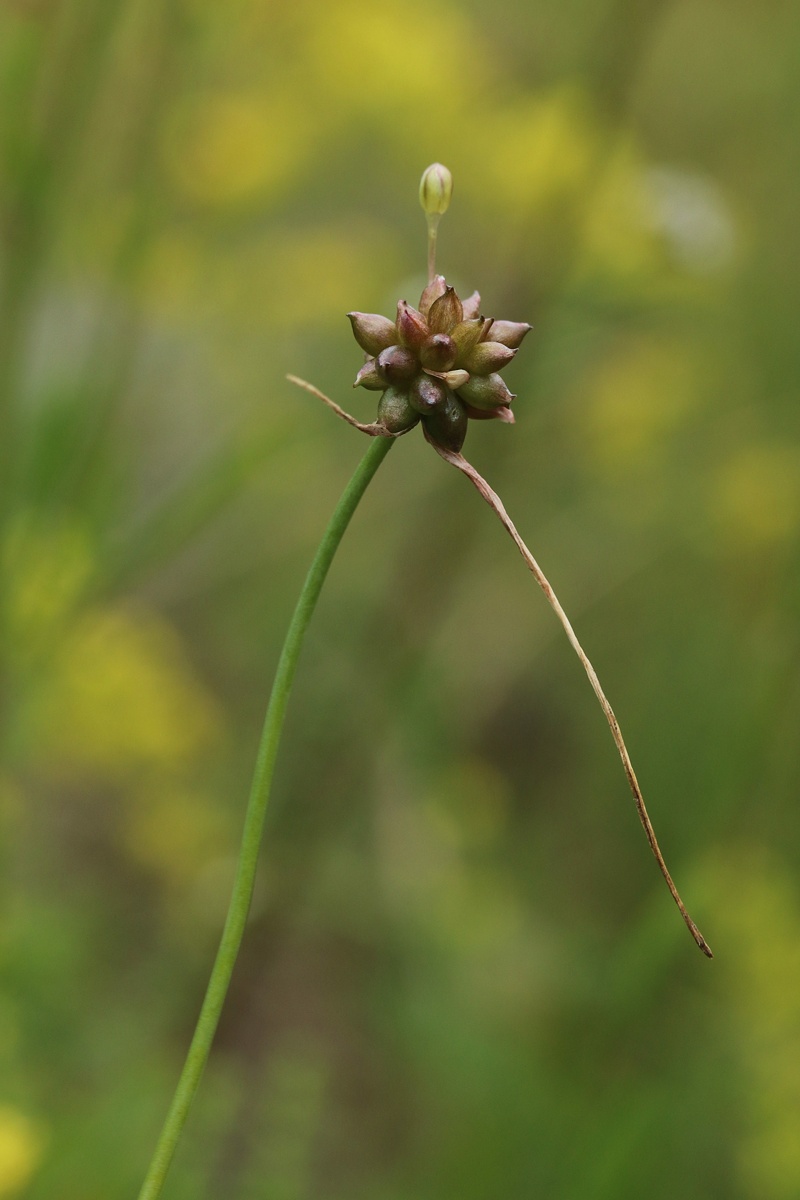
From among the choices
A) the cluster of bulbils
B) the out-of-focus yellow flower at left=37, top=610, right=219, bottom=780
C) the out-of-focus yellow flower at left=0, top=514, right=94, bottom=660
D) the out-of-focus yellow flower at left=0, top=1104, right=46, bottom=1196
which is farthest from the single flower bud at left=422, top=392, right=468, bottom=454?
the out-of-focus yellow flower at left=37, top=610, right=219, bottom=780

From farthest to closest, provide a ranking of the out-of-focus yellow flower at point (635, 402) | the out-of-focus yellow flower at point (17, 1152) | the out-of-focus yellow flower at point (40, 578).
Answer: the out-of-focus yellow flower at point (635, 402) < the out-of-focus yellow flower at point (40, 578) < the out-of-focus yellow flower at point (17, 1152)

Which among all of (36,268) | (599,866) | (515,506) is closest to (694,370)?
(515,506)

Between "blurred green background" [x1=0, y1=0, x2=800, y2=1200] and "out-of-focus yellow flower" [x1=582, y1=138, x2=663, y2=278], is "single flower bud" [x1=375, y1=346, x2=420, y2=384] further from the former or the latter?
Result: "out-of-focus yellow flower" [x1=582, y1=138, x2=663, y2=278]

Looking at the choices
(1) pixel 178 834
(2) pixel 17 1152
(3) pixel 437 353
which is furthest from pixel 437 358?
(1) pixel 178 834

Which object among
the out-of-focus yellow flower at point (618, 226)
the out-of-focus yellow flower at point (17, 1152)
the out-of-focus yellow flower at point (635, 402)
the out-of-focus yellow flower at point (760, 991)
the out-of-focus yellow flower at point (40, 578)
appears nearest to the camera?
the out-of-focus yellow flower at point (17, 1152)

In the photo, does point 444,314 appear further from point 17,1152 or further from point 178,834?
point 178,834

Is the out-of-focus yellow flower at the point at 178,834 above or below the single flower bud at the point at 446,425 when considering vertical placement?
below

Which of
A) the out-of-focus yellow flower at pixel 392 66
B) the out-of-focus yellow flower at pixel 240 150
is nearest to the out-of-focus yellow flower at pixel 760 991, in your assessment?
the out-of-focus yellow flower at pixel 240 150

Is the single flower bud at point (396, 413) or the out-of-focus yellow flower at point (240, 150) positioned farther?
the out-of-focus yellow flower at point (240, 150)

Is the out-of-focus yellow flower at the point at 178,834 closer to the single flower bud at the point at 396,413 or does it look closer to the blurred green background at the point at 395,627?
the blurred green background at the point at 395,627
